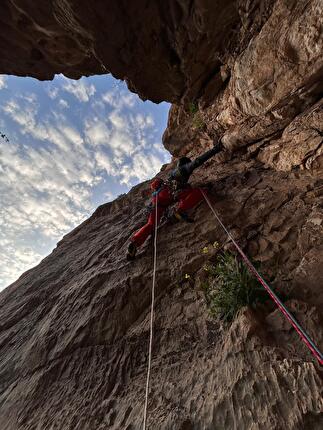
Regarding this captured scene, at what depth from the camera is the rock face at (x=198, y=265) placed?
2.61m

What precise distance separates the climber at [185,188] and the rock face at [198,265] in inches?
12.9

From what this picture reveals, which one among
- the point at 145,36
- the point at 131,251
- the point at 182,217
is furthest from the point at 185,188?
the point at 145,36

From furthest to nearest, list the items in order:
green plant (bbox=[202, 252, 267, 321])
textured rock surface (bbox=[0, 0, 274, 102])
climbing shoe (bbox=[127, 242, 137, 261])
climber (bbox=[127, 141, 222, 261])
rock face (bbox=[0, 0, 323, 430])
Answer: climber (bbox=[127, 141, 222, 261]) → climbing shoe (bbox=[127, 242, 137, 261]) → textured rock surface (bbox=[0, 0, 274, 102]) → green plant (bbox=[202, 252, 267, 321]) → rock face (bbox=[0, 0, 323, 430])

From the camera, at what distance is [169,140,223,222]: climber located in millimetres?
Result: 5957

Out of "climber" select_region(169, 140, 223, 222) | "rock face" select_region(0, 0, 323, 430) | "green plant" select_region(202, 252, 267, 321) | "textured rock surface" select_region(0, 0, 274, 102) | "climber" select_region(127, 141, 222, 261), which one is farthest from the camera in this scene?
"climber" select_region(169, 140, 223, 222)

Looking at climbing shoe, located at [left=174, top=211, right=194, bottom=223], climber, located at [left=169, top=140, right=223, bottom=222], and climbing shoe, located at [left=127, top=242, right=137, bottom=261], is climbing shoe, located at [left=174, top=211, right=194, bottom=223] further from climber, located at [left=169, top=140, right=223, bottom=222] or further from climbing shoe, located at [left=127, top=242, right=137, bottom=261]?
climbing shoe, located at [left=127, top=242, right=137, bottom=261]

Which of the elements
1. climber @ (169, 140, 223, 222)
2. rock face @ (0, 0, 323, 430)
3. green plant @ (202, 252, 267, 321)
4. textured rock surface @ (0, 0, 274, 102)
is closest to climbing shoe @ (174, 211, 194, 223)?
climber @ (169, 140, 223, 222)

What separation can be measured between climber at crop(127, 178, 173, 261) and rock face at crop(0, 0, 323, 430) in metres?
0.25

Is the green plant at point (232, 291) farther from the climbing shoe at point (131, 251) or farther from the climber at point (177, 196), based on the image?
the climbing shoe at point (131, 251)

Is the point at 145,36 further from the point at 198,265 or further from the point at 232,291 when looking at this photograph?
the point at 232,291

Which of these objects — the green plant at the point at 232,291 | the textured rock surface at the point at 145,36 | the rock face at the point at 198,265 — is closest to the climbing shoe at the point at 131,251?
the rock face at the point at 198,265

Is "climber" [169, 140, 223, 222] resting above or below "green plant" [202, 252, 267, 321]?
above

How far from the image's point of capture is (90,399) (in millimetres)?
3479

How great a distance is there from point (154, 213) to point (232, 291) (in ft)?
10.1
